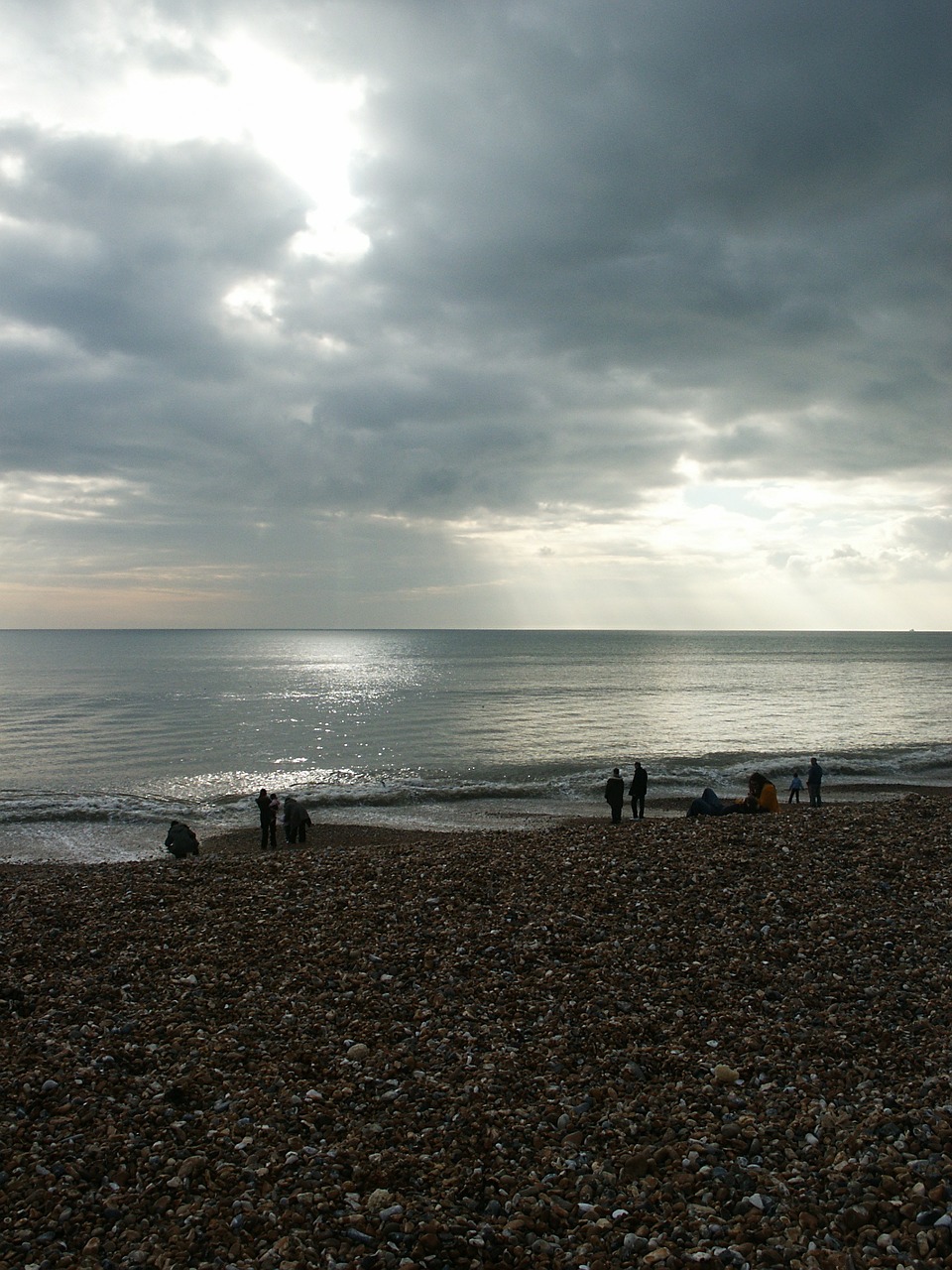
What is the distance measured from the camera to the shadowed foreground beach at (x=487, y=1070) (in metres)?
5.94

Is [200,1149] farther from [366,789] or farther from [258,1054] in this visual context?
[366,789]

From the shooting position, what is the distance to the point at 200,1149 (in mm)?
6930

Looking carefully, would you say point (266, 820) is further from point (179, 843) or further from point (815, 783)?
point (815, 783)

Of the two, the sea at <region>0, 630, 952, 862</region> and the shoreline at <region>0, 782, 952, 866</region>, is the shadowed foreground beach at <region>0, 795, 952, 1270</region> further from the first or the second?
the sea at <region>0, 630, 952, 862</region>

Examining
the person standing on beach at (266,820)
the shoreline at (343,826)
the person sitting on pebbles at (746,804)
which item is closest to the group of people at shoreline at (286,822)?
the person standing on beach at (266,820)

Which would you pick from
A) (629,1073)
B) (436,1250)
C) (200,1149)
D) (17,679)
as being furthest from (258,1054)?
(17,679)

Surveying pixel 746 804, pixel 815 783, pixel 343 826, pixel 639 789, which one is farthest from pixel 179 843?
pixel 815 783

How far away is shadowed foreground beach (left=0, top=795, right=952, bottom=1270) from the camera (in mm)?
5938

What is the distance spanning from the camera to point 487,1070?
8.12 metres

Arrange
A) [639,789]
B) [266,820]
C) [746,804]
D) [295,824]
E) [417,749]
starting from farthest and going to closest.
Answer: [417,749] → [639,789] → [295,824] → [266,820] → [746,804]

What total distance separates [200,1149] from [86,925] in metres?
6.68

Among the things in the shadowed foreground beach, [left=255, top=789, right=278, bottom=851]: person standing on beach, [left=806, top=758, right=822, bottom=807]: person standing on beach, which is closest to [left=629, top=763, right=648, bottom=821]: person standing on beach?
[left=806, top=758, right=822, bottom=807]: person standing on beach

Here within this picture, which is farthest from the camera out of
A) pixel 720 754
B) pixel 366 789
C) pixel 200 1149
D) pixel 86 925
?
pixel 720 754

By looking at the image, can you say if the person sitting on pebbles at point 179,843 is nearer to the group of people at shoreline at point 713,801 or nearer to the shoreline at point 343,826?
the shoreline at point 343,826
